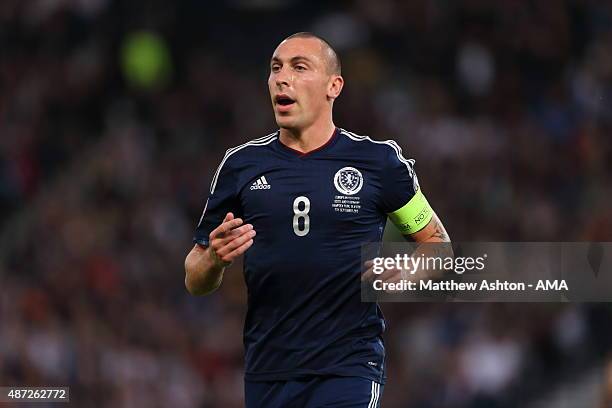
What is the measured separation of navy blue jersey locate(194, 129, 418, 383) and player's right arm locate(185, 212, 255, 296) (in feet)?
0.49

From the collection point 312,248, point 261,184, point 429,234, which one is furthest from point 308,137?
point 429,234

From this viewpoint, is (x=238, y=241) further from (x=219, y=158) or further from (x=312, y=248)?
(x=219, y=158)

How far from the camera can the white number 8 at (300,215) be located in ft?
19.0

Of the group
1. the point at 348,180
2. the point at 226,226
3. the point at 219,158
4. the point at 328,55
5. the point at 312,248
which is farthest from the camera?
the point at 219,158

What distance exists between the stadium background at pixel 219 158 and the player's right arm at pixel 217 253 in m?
5.36

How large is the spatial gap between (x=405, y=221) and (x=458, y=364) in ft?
18.1

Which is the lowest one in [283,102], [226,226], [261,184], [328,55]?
[226,226]

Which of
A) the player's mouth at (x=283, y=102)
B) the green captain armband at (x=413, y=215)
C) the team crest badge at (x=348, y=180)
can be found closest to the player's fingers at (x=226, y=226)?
the team crest badge at (x=348, y=180)

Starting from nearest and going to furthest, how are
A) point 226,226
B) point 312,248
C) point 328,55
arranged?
1. point 226,226
2. point 312,248
3. point 328,55

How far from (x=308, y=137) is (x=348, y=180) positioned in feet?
0.96

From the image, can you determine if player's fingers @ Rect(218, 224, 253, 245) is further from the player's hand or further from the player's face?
the player's face

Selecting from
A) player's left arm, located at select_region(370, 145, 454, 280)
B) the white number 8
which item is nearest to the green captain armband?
player's left arm, located at select_region(370, 145, 454, 280)

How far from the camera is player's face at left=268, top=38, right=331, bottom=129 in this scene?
19.5 feet

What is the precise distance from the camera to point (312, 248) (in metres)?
5.76
